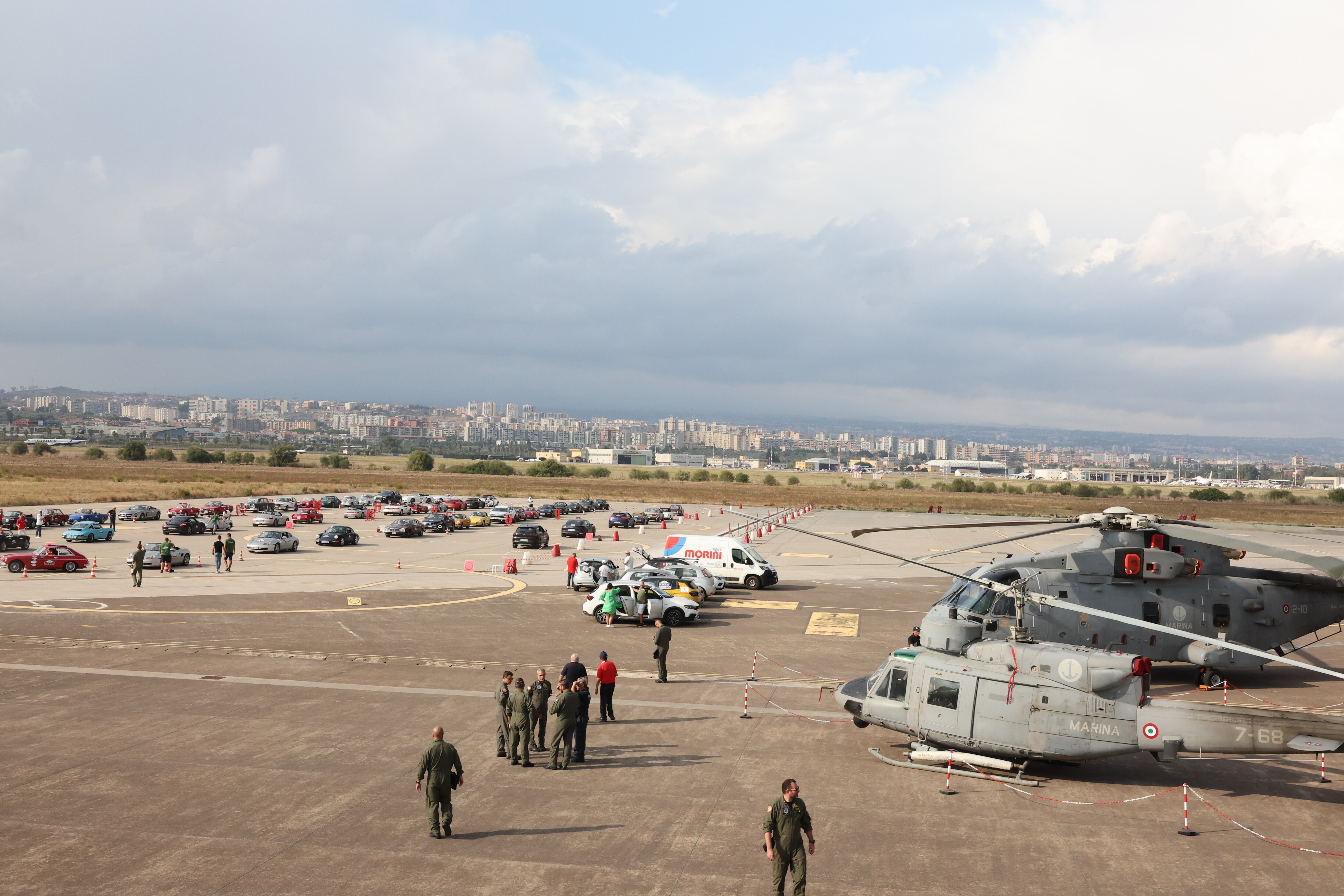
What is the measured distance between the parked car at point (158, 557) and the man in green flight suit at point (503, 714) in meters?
29.3

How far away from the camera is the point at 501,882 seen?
1097 cm

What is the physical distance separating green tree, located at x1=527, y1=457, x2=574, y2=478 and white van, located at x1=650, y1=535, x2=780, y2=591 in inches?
4524

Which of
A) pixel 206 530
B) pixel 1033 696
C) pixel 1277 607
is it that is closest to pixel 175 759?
pixel 1033 696

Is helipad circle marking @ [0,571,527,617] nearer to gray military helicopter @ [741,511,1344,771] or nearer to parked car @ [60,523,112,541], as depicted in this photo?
gray military helicopter @ [741,511,1344,771]

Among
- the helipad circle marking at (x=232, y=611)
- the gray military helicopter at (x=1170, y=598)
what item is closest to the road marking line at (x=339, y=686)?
the gray military helicopter at (x=1170, y=598)

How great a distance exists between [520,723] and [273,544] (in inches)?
1395

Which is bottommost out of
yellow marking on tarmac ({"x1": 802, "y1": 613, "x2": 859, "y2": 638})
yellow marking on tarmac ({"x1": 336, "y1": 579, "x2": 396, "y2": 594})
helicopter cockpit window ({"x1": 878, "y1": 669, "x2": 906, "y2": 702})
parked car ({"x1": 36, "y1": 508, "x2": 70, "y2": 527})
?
parked car ({"x1": 36, "y1": 508, "x2": 70, "y2": 527})

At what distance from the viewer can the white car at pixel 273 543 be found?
45.8 m

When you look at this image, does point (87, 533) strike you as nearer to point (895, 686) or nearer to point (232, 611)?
point (232, 611)

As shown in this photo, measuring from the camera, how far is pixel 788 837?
9.91 metres

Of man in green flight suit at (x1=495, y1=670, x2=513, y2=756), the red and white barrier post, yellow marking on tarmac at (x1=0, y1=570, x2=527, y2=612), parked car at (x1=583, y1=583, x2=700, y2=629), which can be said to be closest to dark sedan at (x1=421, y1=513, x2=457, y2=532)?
yellow marking on tarmac at (x1=0, y1=570, x2=527, y2=612)

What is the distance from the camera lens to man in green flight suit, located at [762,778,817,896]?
9906 millimetres

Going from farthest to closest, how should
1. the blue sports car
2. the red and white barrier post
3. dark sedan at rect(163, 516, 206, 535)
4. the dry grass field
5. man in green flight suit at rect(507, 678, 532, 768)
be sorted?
the dry grass field, dark sedan at rect(163, 516, 206, 535), the blue sports car, man in green flight suit at rect(507, 678, 532, 768), the red and white barrier post

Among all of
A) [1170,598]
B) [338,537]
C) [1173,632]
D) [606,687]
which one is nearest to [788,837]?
[1173,632]
